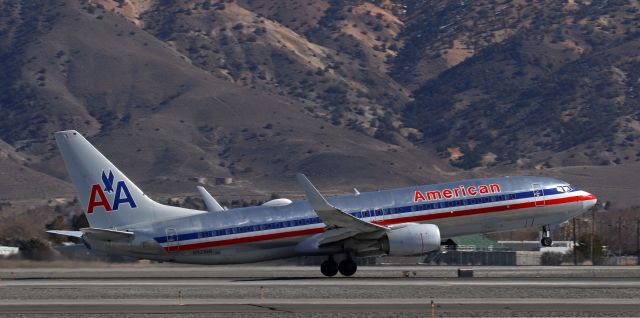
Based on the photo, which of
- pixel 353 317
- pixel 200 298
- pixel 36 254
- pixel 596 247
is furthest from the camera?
pixel 596 247

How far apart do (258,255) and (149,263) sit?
26.4 m

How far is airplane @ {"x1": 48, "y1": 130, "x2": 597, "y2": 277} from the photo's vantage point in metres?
70.3

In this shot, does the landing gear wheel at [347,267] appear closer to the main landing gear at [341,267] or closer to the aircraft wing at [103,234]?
the main landing gear at [341,267]

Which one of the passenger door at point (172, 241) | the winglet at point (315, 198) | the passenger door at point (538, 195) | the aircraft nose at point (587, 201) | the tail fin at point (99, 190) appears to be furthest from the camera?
the aircraft nose at point (587, 201)

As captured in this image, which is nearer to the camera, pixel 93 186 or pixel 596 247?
pixel 93 186

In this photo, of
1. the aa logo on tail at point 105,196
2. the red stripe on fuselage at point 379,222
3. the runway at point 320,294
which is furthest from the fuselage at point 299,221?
the runway at point 320,294

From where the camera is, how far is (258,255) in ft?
235

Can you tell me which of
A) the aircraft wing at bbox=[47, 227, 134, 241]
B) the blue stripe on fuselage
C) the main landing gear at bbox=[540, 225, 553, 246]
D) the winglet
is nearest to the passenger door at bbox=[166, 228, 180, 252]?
the blue stripe on fuselage

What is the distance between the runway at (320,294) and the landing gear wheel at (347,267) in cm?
121

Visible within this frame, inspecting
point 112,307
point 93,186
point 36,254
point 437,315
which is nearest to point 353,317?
point 437,315

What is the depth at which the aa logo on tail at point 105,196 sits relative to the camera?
71125mm

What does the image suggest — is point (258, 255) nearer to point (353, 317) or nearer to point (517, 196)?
point (517, 196)

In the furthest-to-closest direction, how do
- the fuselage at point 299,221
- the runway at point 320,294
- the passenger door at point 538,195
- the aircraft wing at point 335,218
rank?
the passenger door at point 538,195 < the fuselage at point 299,221 < the aircraft wing at point 335,218 < the runway at point 320,294

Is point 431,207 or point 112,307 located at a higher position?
point 431,207
